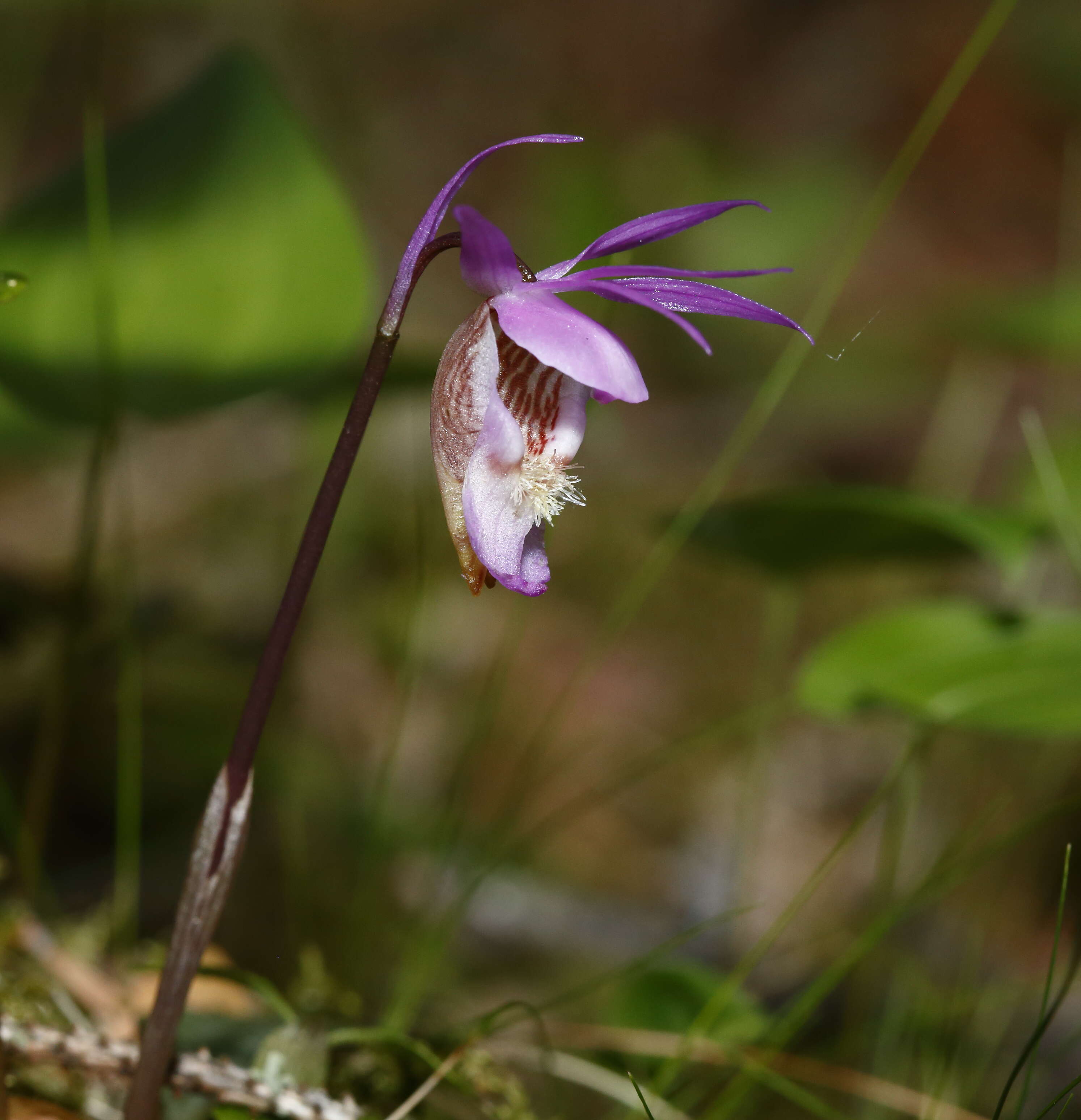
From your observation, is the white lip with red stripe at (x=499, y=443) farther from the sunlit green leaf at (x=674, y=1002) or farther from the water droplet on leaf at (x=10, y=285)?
the sunlit green leaf at (x=674, y=1002)

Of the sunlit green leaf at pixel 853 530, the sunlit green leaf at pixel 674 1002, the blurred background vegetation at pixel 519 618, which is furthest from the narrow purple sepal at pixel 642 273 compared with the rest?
the sunlit green leaf at pixel 674 1002

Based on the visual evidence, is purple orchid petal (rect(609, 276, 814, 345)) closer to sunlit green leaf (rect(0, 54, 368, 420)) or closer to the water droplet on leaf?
the water droplet on leaf

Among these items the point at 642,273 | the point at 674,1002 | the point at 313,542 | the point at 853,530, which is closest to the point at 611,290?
the point at 642,273

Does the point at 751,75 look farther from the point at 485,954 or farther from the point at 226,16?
the point at 485,954

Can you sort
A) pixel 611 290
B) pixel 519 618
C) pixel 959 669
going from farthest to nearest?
1. pixel 519 618
2. pixel 959 669
3. pixel 611 290

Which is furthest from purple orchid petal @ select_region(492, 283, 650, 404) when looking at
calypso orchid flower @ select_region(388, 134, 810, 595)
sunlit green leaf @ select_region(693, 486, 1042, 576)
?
sunlit green leaf @ select_region(693, 486, 1042, 576)

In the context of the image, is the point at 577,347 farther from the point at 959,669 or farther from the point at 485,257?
the point at 959,669
